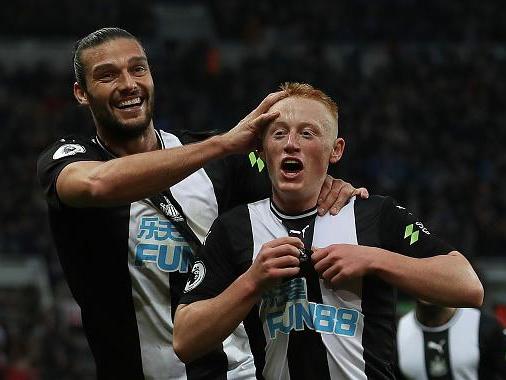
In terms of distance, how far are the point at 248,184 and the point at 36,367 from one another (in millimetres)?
9085

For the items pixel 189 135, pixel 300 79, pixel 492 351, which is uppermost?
pixel 300 79

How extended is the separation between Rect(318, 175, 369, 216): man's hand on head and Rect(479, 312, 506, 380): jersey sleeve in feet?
8.28

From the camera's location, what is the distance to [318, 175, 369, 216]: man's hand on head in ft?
10.9

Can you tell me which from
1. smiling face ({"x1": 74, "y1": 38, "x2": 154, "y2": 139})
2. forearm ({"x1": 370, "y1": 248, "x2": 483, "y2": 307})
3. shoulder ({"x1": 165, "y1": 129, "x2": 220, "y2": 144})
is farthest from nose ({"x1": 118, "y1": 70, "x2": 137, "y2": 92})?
forearm ({"x1": 370, "y1": 248, "x2": 483, "y2": 307})

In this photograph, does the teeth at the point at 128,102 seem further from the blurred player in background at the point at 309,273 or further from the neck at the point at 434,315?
the neck at the point at 434,315

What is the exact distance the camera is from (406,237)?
3240 mm

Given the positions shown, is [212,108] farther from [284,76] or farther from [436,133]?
[436,133]

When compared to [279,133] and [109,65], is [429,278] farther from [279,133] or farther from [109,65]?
[109,65]

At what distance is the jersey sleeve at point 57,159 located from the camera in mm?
3811

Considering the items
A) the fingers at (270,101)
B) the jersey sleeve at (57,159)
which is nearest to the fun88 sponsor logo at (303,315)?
the fingers at (270,101)

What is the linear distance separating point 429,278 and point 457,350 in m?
2.76

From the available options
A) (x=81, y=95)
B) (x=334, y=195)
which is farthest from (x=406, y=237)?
(x=81, y=95)

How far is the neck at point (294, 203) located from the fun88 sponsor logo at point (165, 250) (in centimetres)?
60

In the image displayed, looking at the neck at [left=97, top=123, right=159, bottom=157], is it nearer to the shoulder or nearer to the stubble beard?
the stubble beard
